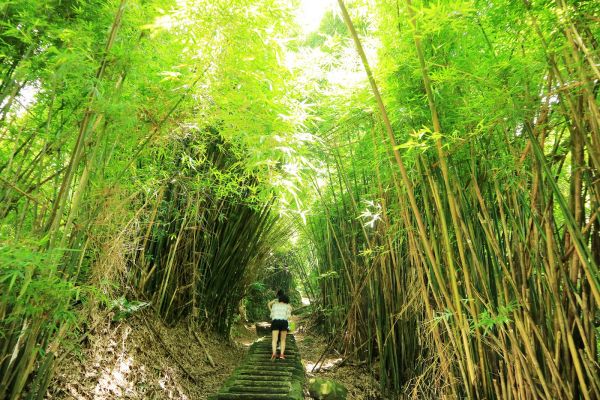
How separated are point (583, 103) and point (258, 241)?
4562 mm

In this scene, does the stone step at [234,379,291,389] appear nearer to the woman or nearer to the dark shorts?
the woman

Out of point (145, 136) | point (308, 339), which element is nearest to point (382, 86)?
point (145, 136)

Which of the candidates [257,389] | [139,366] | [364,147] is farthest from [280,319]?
[364,147]

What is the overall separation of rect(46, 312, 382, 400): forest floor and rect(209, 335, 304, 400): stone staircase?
0.38 meters

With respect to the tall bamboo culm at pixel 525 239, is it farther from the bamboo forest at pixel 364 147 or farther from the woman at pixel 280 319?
the woman at pixel 280 319

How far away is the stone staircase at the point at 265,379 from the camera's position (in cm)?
305

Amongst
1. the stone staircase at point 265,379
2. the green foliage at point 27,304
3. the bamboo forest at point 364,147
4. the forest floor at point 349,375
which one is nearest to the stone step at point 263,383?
the stone staircase at point 265,379

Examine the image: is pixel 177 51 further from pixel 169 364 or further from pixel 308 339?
pixel 308 339

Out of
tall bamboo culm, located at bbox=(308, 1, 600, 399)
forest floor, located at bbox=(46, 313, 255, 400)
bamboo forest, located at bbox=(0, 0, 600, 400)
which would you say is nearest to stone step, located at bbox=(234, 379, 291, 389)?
bamboo forest, located at bbox=(0, 0, 600, 400)

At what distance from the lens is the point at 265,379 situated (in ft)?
11.5

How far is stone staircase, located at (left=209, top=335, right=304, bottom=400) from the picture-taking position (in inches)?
120

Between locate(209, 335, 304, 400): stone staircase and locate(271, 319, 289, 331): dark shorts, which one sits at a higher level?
locate(271, 319, 289, 331): dark shorts

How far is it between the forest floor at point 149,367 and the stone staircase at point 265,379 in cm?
38

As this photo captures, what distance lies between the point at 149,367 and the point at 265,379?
3.56ft
